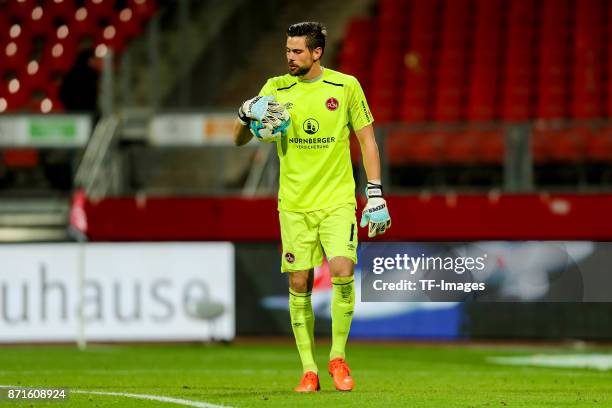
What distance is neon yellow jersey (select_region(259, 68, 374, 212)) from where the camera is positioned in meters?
8.04

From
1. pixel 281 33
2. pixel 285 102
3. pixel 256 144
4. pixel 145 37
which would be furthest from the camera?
pixel 281 33

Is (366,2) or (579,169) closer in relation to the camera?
(579,169)

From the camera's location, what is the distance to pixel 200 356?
42.9ft

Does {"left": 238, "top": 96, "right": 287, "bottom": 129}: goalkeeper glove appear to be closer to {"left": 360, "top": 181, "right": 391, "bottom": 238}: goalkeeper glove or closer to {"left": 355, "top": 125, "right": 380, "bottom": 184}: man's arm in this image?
{"left": 355, "top": 125, "right": 380, "bottom": 184}: man's arm

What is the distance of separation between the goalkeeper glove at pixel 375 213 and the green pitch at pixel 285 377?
2.98 feet

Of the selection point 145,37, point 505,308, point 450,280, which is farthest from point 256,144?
point 450,280

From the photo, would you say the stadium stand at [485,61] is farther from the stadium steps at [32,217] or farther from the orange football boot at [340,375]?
the orange football boot at [340,375]

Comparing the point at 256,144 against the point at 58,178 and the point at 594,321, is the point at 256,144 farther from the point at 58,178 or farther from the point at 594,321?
the point at 594,321

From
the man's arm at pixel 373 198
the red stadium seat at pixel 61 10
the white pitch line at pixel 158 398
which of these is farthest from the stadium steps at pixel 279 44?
the man's arm at pixel 373 198

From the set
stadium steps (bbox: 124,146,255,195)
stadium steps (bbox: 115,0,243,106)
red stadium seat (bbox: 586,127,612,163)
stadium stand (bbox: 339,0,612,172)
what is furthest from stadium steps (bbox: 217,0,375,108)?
red stadium seat (bbox: 586,127,612,163)

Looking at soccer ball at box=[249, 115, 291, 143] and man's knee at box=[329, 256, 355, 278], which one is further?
man's knee at box=[329, 256, 355, 278]

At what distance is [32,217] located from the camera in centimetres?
1605

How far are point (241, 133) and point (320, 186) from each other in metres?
0.52

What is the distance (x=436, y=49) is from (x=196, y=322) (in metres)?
6.82
